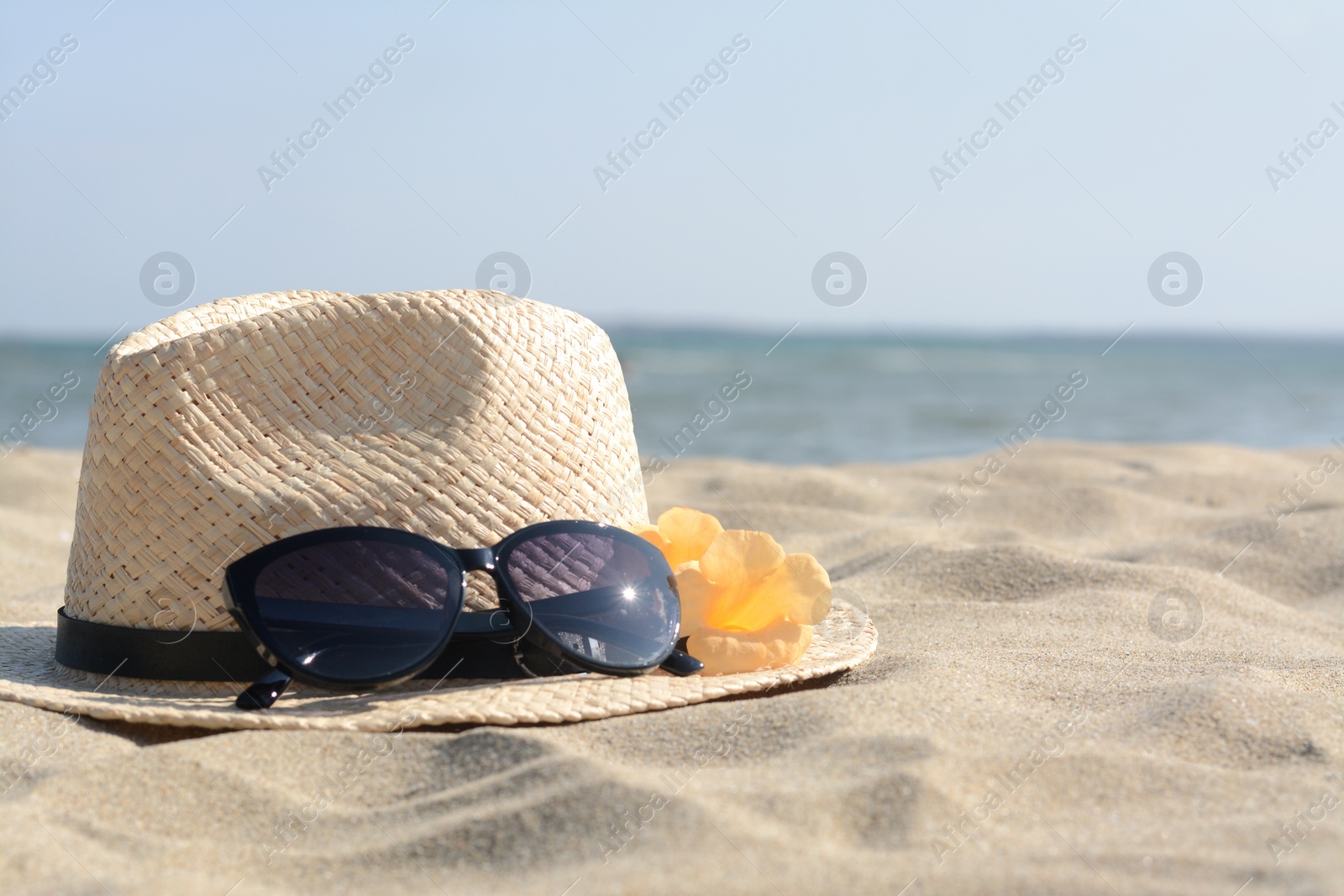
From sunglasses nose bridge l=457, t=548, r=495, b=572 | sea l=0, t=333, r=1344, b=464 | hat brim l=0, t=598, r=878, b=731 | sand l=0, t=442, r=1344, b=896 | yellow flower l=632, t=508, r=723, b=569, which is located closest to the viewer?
sand l=0, t=442, r=1344, b=896

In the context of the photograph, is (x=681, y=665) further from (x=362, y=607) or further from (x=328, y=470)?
(x=328, y=470)

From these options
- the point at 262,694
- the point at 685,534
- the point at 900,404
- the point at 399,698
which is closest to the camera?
the point at 262,694

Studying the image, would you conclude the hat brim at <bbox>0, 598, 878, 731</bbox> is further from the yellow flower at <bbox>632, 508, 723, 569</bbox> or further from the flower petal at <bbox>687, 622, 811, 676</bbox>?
the yellow flower at <bbox>632, 508, 723, 569</bbox>

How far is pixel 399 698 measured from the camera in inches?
76.7

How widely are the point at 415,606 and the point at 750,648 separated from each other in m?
0.65

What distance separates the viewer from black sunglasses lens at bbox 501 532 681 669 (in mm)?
1969

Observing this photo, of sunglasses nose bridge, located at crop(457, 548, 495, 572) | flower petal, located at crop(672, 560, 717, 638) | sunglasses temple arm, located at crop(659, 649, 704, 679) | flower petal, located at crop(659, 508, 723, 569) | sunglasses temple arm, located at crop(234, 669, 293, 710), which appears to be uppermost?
flower petal, located at crop(659, 508, 723, 569)

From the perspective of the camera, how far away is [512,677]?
6.72 ft

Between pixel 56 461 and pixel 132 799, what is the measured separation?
5.58 metres

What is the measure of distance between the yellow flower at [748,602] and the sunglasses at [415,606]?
0.12 meters

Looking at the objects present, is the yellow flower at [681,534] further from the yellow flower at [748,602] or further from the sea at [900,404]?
the sea at [900,404]

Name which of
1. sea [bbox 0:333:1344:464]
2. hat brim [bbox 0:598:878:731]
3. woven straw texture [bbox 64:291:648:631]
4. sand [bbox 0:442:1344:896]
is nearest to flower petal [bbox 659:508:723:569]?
woven straw texture [bbox 64:291:648:631]

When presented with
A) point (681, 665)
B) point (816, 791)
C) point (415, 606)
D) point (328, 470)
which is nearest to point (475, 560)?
point (415, 606)

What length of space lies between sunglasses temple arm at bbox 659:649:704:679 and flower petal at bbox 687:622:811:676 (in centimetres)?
4
